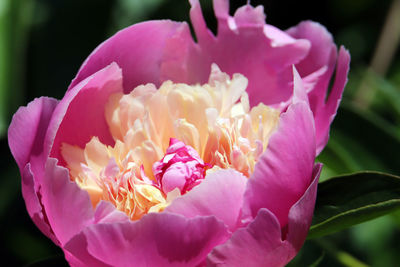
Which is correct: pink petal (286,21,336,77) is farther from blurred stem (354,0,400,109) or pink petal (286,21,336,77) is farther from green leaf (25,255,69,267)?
blurred stem (354,0,400,109)

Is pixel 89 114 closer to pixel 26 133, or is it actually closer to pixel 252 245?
pixel 26 133

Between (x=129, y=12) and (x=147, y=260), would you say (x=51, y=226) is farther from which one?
(x=129, y=12)

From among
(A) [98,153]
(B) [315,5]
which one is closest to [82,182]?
Answer: (A) [98,153]

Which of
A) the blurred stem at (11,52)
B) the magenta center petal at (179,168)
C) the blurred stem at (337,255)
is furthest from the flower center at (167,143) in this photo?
the blurred stem at (11,52)

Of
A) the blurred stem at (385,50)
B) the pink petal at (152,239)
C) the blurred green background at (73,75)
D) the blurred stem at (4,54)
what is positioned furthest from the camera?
the blurred stem at (385,50)

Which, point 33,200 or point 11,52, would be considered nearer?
point 33,200

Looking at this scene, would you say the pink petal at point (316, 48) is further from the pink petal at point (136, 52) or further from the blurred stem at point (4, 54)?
the blurred stem at point (4, 54)

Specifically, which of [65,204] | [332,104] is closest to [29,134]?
[65,204]
